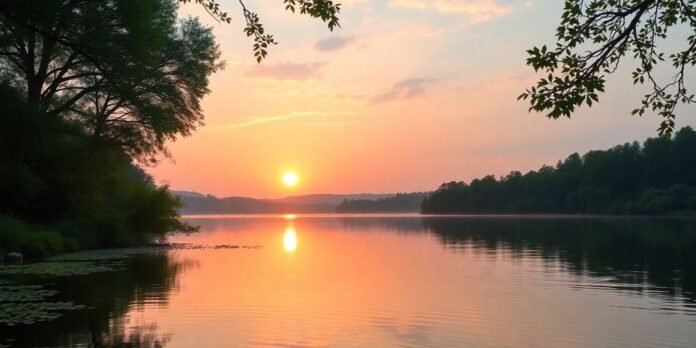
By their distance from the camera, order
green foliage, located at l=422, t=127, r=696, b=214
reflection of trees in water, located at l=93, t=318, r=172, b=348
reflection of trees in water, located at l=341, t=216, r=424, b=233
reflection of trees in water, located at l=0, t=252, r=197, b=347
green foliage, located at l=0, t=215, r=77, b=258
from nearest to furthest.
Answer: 1. reflection of trees in water, located at l=93, t=318, r=172, b=348
2. reflection of trees in water, located at l=0, t=252, r=197, b=347
3. green foliage, located at l=0, t=215, r=77, b=258
4. reflection of trees in water, located at l=341, t=216, r=424, b=233
5. green foliage, located at l=422, t=127, r=696, b=214

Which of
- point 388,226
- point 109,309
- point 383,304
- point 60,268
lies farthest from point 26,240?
point 388,226

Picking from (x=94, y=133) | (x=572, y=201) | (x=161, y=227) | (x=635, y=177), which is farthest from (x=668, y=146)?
(x=94, y=133)

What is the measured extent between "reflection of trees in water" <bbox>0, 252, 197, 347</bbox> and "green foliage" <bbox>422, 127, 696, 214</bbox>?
128 m

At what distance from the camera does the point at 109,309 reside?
18453 millimetres

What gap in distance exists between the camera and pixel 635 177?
152500mm

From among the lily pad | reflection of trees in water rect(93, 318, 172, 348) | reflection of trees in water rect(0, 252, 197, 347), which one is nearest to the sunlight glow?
reflection of trees in water rect(0, 252, 197, 347)

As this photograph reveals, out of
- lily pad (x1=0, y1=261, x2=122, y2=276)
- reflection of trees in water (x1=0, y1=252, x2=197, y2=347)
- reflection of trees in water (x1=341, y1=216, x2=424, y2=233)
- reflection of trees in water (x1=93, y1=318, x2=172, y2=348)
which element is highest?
reflection of trees in water (x1=341, y1=216, x2=424, y2=233)

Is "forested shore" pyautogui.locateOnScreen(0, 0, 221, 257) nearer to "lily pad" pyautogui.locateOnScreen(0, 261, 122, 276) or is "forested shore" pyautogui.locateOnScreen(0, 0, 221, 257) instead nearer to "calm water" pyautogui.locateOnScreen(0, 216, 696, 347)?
"lily pad" pyautogui.locateOnScreen(0, 261, 122, 276)

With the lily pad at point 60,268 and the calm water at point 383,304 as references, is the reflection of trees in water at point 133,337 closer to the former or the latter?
the calm water at point 383,304

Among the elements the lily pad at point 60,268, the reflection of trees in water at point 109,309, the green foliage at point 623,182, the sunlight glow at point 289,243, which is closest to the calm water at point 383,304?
the reflection of trees in water at point 109,309

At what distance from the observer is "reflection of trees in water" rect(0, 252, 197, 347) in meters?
14.3

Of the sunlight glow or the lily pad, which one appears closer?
the lily pad

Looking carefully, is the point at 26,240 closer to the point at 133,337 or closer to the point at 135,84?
the point at 135,84

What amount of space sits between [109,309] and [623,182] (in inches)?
6084
